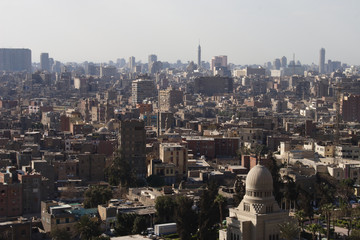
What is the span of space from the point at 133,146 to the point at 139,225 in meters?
17.6

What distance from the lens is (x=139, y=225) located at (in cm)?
3344

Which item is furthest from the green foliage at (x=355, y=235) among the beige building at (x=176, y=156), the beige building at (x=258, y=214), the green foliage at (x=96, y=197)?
the beige building at (x=176, y=156)

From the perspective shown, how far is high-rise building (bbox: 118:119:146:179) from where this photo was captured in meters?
50.6

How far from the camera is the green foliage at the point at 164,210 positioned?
3631 cm

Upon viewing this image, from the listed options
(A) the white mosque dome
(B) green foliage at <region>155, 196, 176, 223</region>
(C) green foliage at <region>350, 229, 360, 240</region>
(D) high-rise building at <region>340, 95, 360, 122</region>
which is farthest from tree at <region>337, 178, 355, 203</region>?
(D) high-rise building at <region>340, 95, 360, 122</region>

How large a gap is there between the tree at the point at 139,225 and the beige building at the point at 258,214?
5.33 m

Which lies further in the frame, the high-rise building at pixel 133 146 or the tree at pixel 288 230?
the high-rise building at pixel 133 146

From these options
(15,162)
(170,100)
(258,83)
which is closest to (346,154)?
(15,162)

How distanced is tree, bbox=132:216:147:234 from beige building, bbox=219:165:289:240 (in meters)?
5.33

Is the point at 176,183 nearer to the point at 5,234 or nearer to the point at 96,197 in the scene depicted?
the point at 96,197

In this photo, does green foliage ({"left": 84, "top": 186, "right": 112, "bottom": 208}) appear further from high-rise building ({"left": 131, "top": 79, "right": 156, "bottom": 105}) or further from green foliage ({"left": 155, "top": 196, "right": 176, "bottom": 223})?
high-rise building ({"left": 131, "top": 79, "right": 156, "bottom": 105})

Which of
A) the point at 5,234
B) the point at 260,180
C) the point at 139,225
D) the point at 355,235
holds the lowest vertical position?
the point at 5,234

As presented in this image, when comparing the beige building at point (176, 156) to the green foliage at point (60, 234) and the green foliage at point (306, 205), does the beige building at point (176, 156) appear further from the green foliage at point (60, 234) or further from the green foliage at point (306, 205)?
the green foliage at point (60, 234)

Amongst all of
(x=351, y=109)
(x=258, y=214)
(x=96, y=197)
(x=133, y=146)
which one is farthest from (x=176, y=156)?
(x=351, y=109)
